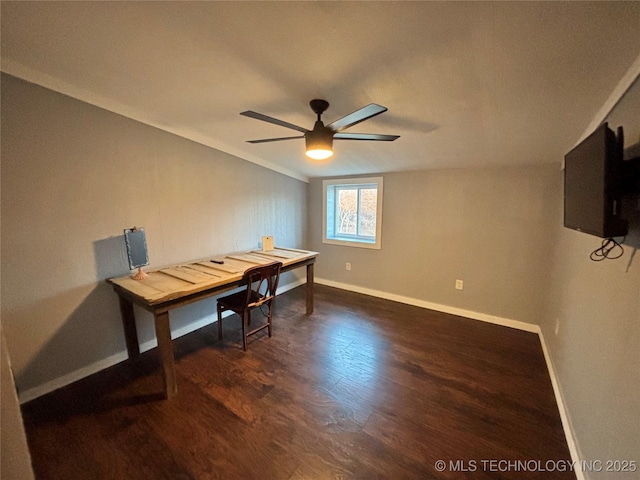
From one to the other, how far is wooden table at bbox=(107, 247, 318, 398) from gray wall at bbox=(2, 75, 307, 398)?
14 centimetres

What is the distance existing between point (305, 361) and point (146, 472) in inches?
49.3

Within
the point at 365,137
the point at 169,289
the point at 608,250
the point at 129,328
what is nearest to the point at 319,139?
the point at 365,137

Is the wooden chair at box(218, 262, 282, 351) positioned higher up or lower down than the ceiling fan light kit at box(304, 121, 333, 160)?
lower down

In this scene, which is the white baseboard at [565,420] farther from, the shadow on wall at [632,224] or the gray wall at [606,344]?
the shadow on wall at [632,224]

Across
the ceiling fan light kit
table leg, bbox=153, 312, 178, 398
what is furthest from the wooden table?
the ceiling fan light kit

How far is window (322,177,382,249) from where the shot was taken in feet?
12.5

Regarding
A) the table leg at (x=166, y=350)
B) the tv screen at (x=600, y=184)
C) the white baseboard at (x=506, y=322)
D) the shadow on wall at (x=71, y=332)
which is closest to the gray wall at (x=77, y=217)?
the shadow on wall at (x=71, y=332)

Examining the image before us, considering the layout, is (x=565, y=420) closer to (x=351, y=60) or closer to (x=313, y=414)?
(x=313, y=414)

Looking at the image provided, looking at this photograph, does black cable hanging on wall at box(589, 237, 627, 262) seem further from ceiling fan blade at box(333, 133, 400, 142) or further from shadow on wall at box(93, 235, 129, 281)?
shadow on wall at box(93, 235, 129, 281)

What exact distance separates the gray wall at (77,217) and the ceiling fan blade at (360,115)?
183 centimetres

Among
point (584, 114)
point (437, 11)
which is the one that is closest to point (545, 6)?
point (437, 11)

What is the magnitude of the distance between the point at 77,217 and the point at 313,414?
232 cm

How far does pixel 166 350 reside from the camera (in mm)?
1863

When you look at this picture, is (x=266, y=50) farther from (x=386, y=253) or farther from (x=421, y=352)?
(x=386, y=253)
